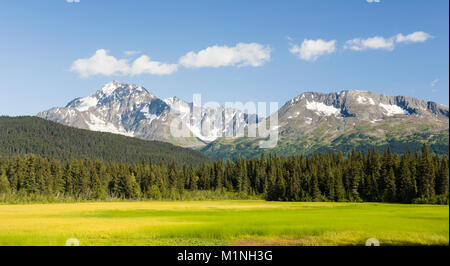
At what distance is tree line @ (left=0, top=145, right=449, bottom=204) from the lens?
11279 centimetres

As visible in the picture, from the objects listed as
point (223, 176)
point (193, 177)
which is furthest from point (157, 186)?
point (223, 176)

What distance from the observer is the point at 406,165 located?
11550 cm

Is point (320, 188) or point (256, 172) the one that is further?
point (256, 172)

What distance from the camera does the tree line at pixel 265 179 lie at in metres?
113

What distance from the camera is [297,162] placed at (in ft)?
586

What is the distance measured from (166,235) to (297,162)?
14510 centimetres

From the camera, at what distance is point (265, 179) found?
172375mm
